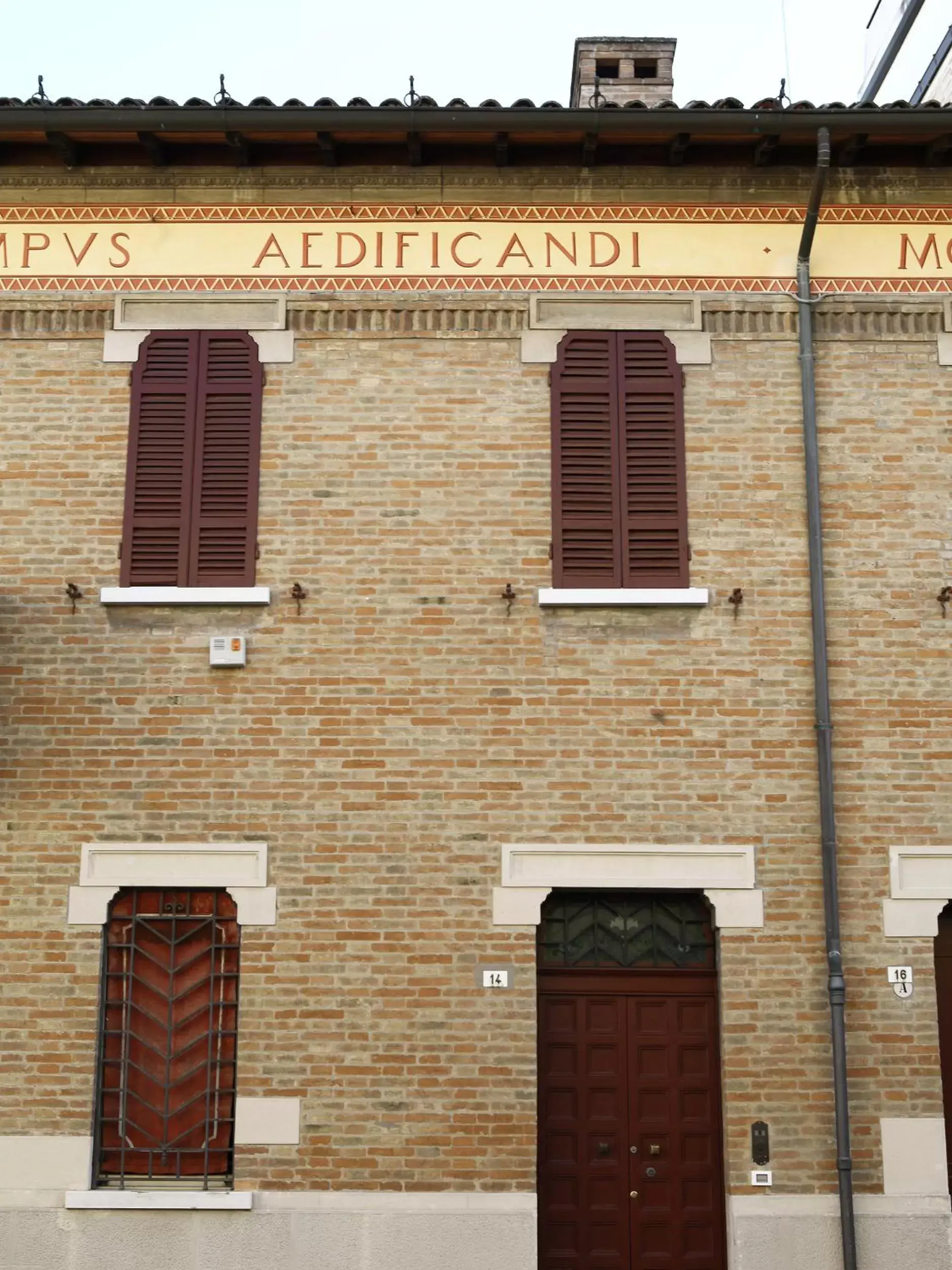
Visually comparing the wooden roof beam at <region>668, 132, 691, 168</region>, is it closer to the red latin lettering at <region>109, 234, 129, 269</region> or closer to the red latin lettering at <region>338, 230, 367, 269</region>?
the red latin lettering at <region>338, 230, 367, 269</region>

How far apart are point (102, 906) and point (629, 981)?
3.86 m

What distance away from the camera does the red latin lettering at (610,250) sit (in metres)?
11.4

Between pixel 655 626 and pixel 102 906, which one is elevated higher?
pixel 655 626

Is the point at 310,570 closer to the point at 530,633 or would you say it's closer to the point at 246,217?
the point at 530,633

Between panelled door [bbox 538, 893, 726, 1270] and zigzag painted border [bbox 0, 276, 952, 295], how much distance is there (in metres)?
4.80

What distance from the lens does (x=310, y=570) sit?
35.6 ft

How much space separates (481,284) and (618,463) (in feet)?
5.95

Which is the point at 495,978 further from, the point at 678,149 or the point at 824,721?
the point at 678,149

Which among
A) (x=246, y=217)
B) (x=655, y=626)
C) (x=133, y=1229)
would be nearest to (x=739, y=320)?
(x=655, y=626)

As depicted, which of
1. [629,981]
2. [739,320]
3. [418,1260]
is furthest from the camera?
[739,320]

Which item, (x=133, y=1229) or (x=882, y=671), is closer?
(x=133, y=1229)

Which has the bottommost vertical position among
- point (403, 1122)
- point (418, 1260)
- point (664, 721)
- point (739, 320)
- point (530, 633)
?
point (418, 1260)

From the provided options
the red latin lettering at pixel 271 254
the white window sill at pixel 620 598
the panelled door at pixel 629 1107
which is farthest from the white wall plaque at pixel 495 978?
the red latin lettering at pixel 271 254

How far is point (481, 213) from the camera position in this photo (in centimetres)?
1146
